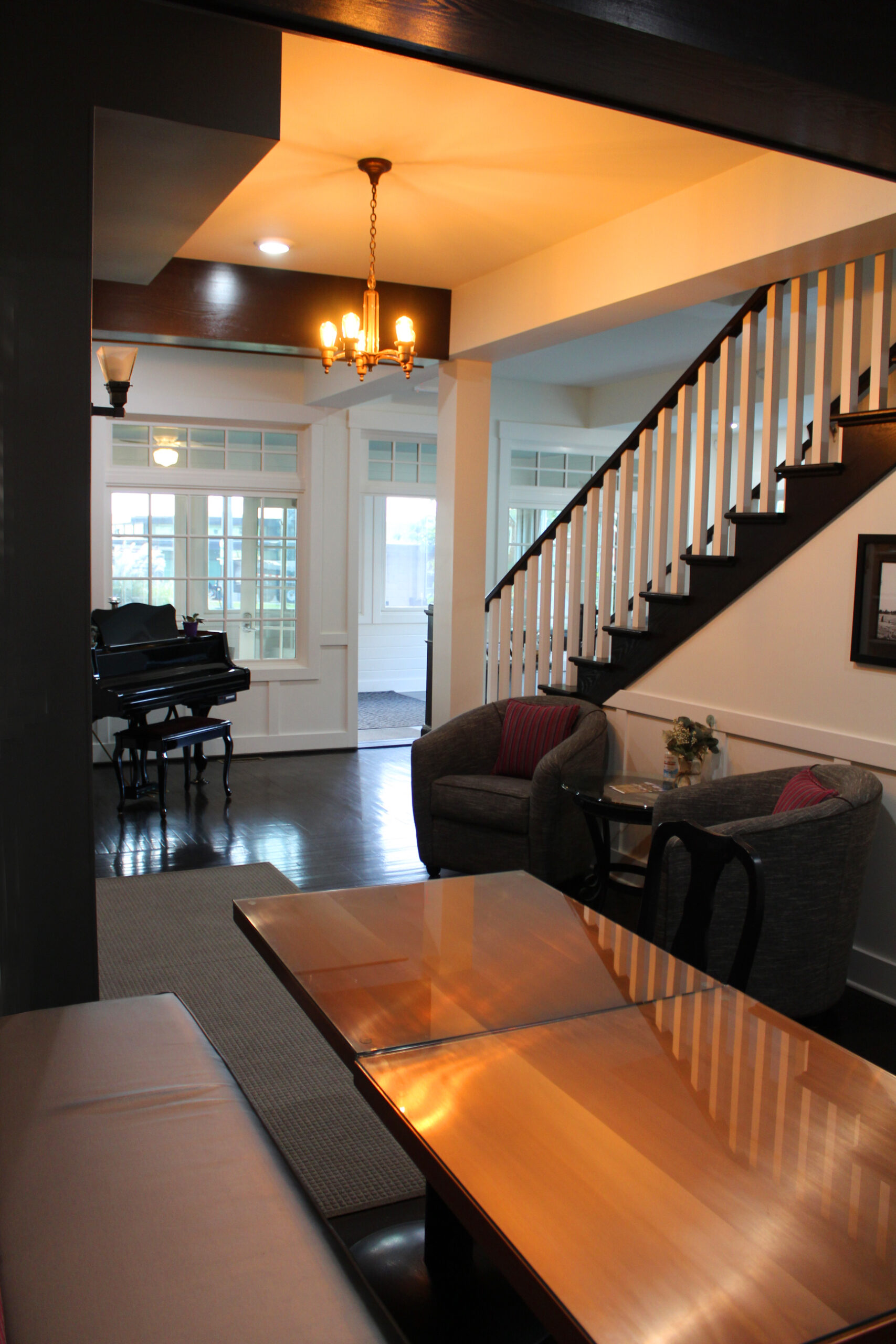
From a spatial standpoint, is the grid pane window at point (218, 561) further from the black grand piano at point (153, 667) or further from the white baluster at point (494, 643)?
the white baluster at point (494, 643)

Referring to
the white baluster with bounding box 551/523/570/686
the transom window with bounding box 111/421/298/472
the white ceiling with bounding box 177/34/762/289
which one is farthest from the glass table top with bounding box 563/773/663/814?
the transom window with bounding box 111/421/298/472

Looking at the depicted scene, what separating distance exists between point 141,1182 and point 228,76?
2.46 metres

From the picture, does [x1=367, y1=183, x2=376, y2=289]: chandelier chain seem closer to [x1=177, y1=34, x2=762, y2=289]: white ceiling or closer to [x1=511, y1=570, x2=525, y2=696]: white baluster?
[x1=177, y1=34, x2=762, y2=289]: white ceiling

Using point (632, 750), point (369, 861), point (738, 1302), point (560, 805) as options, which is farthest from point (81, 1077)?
point (632, 750)

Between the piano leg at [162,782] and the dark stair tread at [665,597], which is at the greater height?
the dark stair tread at [665,597]

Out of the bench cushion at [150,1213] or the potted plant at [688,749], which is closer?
the bench cushion at [150,1213]

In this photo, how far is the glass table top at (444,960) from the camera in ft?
5.79

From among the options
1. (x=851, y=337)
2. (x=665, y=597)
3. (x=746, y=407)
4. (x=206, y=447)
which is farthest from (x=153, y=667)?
(x=851, y=337)

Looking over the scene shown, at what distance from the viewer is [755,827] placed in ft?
9.73

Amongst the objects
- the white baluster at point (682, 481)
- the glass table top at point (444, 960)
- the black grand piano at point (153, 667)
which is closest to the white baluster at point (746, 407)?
the white baluster at point (682, 481)

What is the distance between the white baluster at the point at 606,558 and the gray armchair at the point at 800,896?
73.8 inches

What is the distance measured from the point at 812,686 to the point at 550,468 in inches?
234

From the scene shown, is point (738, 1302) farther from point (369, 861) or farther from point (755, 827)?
point (369, 861)

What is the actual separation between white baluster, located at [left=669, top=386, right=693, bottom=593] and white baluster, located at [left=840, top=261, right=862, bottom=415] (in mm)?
815
